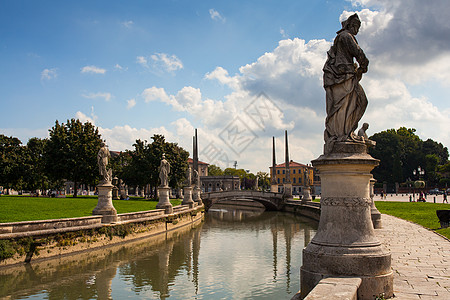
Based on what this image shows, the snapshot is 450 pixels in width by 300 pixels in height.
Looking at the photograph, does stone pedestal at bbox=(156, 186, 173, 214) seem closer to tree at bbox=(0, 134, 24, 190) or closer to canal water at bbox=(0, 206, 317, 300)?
canal water at bbox=(0, 206, 317, 300)

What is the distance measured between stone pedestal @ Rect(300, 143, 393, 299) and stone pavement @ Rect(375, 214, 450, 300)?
0.57 metres

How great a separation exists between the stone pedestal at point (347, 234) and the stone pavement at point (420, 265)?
0.57 meters

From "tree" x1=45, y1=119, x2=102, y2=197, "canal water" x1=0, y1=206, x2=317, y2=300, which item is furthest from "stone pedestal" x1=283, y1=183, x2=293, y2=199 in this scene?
"canal water" x1=0, y1=206, x2=317, y2=300

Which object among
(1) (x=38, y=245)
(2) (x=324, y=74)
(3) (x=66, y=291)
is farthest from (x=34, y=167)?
(2) (x=324, y=74)

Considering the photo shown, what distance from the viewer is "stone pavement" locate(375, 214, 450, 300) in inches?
231

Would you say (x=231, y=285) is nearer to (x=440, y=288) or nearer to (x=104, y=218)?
(x=440, y=288)

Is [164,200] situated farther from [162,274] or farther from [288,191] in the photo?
[288,191]

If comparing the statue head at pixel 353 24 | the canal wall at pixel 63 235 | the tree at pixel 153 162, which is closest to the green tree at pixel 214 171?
the tree at pixel 153 162

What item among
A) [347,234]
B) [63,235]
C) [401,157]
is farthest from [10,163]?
[401,157]

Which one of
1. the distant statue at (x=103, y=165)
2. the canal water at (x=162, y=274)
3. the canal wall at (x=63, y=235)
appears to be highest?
the distant statue at (x=103, y=165)

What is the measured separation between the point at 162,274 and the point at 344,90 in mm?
8752

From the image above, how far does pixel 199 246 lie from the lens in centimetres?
1853

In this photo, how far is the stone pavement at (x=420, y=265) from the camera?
5.87 metres

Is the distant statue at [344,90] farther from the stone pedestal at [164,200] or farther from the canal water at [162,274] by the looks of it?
the stone pedestal at [164,200]
